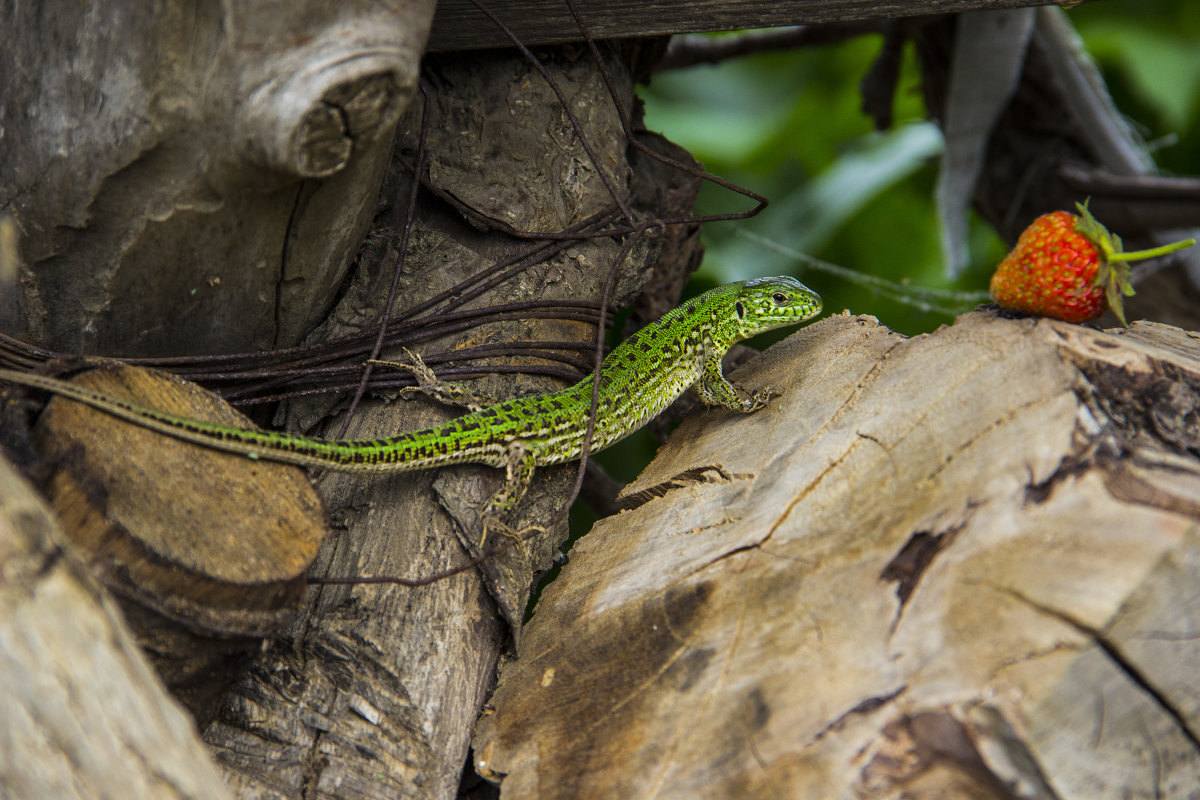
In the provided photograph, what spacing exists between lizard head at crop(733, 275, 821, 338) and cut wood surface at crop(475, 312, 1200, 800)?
0.96 meters

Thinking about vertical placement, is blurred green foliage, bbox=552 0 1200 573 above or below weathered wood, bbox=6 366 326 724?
below

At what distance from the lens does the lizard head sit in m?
3.25

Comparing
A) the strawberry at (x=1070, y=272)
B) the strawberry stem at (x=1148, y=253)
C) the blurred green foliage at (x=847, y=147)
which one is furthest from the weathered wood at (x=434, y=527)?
the blurred green foliage at (x=847, y=147)

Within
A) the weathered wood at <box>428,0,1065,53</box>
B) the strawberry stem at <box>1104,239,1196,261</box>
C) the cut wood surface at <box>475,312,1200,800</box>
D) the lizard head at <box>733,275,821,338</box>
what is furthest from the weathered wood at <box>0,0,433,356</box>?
the strawberry stem at <box>1104,239,1196,261</box>

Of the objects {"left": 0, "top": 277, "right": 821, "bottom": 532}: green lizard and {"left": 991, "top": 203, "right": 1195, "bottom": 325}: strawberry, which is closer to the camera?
{"left": 0, "top": 277, "right": 821, "bottom": 532}: green lizard

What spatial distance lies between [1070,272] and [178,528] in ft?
7.24

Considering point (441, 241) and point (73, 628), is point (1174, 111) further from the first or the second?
point (73, 628)

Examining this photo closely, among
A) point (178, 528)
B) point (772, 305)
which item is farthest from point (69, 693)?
point (772, 305)

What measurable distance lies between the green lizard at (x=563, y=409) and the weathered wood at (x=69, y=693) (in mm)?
568

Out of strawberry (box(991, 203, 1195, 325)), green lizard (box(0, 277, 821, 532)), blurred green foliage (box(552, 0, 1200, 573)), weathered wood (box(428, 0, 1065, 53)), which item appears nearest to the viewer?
green lizard (box(0, 277, 821, 532))

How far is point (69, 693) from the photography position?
1.23m

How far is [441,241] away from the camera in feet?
9.14

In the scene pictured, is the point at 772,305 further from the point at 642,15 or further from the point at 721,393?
the point at 642,15

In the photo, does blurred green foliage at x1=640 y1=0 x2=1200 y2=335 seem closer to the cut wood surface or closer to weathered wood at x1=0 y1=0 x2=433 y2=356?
the cut wood surface
